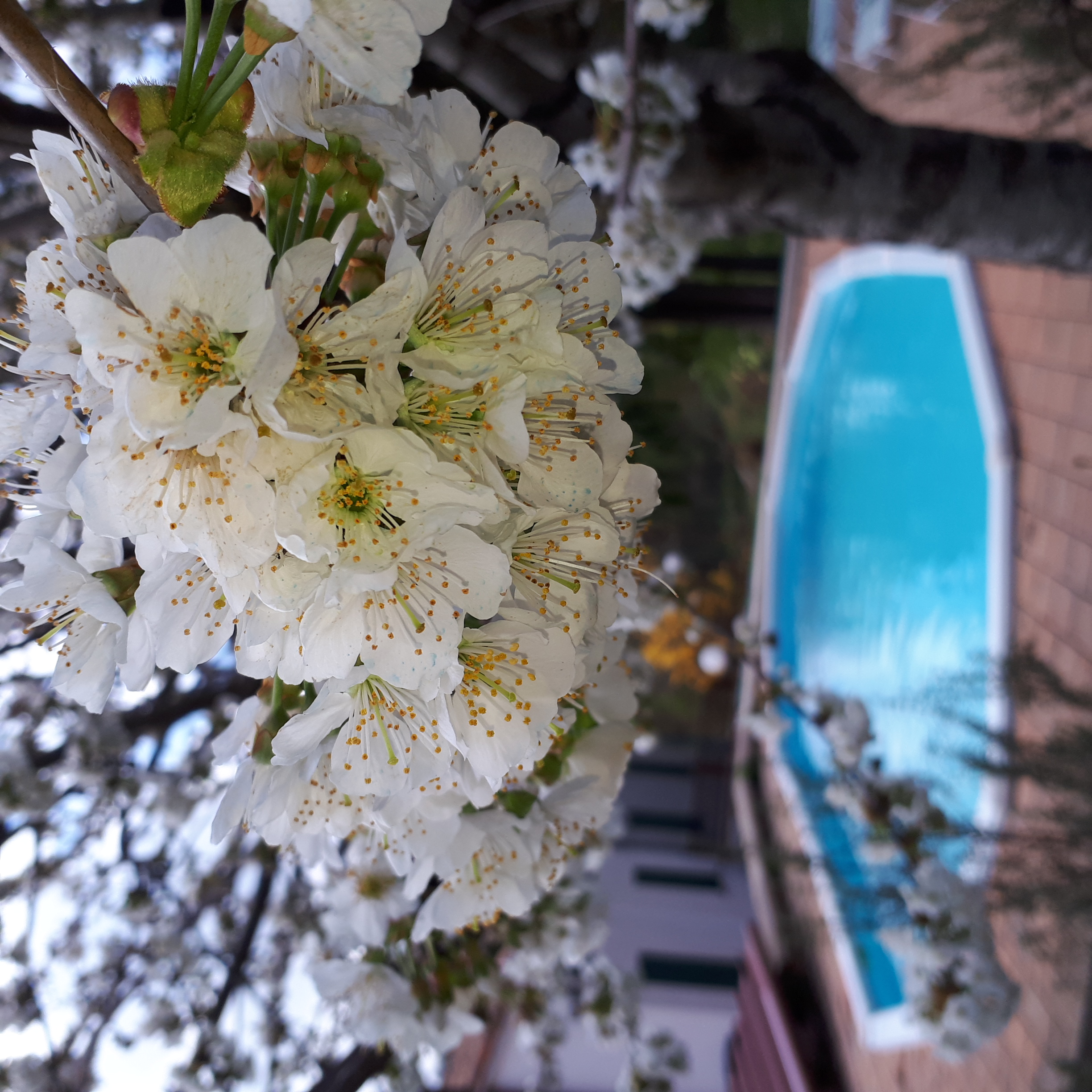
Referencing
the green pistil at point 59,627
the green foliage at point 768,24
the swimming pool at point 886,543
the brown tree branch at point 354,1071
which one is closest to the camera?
the green pistil at point 59,627

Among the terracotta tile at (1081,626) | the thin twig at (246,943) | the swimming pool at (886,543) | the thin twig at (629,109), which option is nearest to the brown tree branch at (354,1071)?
the thin twig at (246,943)

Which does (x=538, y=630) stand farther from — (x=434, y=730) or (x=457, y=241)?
(x=457, y=241)

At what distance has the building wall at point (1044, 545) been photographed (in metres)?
2.16

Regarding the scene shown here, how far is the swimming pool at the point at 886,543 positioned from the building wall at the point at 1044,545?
76 millimetres

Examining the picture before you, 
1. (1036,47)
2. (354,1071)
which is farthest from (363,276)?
(1036,47)

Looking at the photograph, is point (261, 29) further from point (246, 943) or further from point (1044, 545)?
point (1044, 545)

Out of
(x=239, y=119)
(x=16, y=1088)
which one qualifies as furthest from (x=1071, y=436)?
(x=16, y=1088)

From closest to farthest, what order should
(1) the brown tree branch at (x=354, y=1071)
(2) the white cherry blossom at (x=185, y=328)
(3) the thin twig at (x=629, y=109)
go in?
(2) the white cherry blossom at (x=185, y=328) → (1) the brown tree branch at (x=354, y=1071) → (3) the thin twig at (x=629, y=109)

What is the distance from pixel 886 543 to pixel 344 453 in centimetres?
415

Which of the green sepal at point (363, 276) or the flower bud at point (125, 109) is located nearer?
the flower bud at point (125, 109)

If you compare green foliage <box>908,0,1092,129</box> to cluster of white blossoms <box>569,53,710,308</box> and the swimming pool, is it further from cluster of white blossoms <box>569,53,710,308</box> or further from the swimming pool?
the swimming pool

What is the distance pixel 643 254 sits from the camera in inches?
95.3

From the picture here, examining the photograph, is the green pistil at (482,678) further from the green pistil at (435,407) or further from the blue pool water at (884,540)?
the blue pool water at (884,540)

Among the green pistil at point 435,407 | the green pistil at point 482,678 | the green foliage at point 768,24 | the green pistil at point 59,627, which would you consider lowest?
the green pistil at point 482,678
